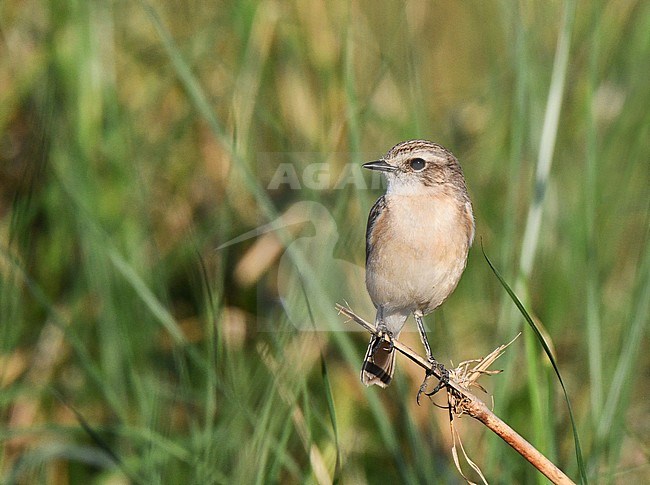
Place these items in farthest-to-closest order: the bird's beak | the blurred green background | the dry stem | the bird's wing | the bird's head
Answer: the blurred green background < the bird's wing < the bird's head < the bird's beak < the dry stem

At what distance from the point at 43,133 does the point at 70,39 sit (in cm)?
154

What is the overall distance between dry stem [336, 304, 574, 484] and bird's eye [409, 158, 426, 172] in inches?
27.2

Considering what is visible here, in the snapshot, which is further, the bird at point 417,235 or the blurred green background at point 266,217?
the blurred green background at point 266,217

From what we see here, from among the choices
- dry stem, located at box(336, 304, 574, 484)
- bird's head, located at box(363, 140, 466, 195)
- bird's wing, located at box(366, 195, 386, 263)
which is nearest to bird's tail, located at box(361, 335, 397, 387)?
bird's wing, located at box(366, 195, 386, 263)

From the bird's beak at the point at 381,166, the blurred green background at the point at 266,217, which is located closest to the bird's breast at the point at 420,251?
the bird's beak at the point at 381,166

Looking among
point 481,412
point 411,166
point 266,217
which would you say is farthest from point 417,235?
point 266,217

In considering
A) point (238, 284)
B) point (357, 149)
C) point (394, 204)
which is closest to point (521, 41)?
point (357, 149)

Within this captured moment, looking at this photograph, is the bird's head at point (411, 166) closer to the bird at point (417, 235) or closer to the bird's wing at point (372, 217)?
the bird at point (417, 235)

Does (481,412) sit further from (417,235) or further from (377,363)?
(377,363)

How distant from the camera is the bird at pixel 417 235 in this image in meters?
2.51

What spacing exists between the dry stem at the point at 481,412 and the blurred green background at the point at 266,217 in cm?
112

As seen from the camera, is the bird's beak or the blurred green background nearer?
the bird's beak

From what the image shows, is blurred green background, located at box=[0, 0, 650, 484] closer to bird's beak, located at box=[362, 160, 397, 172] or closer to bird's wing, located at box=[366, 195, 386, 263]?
bird's wing, located at box=[366, 195, 386, 263]

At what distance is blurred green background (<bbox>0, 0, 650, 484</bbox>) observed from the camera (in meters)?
3.55
